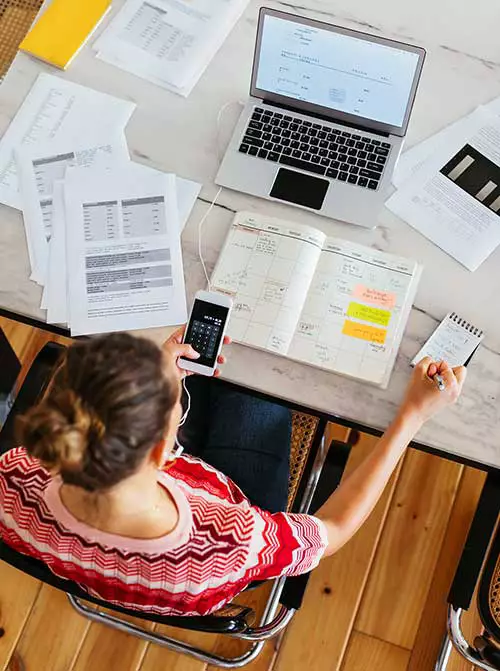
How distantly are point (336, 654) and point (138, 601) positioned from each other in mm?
815

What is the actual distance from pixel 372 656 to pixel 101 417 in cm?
115

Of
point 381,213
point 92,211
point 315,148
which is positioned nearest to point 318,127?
point 315,148

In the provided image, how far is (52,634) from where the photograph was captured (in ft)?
5.53

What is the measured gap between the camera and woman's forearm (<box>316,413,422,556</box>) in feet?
3.58

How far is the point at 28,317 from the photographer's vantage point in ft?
3.92

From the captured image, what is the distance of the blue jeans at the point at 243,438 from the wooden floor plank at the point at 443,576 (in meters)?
0.60

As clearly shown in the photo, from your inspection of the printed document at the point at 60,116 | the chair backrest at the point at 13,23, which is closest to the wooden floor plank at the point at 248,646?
the printed document at the point at 60,116

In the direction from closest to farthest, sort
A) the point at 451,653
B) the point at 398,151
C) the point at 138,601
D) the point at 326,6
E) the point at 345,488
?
the point at 138,601 < the point at 345,488 < the point at 398,151 < the point at 326,6 < the point at 451,653

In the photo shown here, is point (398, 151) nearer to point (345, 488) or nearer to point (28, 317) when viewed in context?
point (345, 488)

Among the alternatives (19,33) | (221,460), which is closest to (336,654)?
(221,460)

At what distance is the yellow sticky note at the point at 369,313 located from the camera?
3.84 feet

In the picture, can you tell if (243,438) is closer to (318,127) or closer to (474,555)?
(474,555)

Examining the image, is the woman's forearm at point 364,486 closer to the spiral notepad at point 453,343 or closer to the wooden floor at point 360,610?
the spiral notepad at point 453,343

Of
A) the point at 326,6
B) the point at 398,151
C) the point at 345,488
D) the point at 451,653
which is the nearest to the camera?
the point at 345,488
